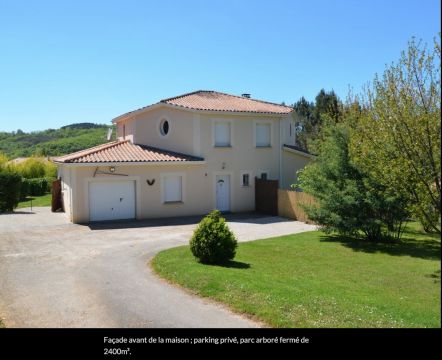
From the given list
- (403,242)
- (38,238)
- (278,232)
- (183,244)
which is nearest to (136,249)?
(183,244)

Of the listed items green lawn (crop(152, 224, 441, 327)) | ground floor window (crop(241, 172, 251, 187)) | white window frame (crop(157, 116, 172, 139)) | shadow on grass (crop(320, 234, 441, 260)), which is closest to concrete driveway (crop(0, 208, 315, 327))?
green lawn (crop(152, 224, 441, 327))

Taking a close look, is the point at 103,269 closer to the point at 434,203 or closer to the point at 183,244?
the point at 183,244

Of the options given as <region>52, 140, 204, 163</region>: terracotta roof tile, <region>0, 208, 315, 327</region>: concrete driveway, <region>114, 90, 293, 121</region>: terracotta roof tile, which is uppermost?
<region>114, 90, 293, 121</region>: terracotta roof tile

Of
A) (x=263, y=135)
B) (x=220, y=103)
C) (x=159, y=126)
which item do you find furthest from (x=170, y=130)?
(x=263, y=135)

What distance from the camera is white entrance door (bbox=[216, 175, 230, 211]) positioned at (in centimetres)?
2523

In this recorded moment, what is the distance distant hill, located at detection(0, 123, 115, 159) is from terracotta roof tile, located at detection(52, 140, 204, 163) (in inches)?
1811

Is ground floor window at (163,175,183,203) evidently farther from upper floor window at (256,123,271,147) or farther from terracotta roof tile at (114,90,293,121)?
upper floor window at (256,123,271,147)

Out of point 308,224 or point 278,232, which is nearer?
point 278,232

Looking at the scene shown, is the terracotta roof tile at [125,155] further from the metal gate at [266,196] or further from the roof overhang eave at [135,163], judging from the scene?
the metal gate at [266,196]

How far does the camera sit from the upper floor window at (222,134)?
2516 centimetres

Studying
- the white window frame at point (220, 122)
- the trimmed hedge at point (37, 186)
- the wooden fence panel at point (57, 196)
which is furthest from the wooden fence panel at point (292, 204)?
the trimmed hedge at point (37, 186)

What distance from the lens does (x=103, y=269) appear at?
40.3 ft

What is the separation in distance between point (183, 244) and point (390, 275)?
705 cm

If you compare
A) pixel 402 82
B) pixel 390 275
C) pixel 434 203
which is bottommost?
pixel 390 275
